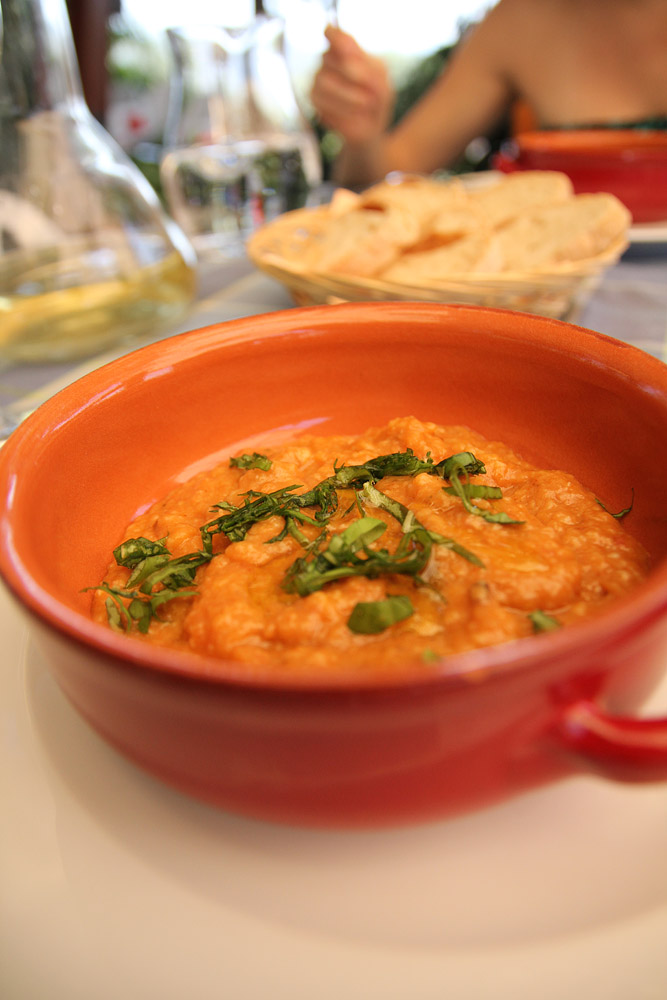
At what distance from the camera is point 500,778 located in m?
0.78

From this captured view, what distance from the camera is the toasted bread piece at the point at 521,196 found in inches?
100

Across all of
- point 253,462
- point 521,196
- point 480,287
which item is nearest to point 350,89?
point 521,196

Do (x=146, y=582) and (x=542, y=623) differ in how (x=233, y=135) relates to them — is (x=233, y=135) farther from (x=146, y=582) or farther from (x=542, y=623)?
(x=542, y=623)

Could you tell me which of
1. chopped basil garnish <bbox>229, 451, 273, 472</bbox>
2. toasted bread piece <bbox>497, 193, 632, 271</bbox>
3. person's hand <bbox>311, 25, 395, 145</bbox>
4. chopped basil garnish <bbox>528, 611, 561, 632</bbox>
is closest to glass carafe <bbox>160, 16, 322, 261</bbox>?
person's hand <bbox>311, 25, 395, 145</bbox>

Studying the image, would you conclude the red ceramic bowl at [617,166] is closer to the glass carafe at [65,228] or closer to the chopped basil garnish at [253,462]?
the glass carafe at [65,228]

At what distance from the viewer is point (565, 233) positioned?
7.23 ft

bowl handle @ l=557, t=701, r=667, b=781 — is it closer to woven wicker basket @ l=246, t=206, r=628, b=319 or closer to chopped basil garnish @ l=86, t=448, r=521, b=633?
chopped basil garnish @ l=86, t=448, r=521, b=633

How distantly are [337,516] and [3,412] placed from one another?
1118mm

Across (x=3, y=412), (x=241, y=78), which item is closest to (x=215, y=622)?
(x=3, y=412)

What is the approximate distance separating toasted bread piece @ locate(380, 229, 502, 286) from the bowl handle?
1587 millimetres

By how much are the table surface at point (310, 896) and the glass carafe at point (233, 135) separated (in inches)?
94.3

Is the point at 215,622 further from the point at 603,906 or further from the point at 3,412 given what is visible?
the point at 3,412

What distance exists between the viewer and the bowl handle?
697 mm

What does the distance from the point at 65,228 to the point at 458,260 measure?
1.18 metres
